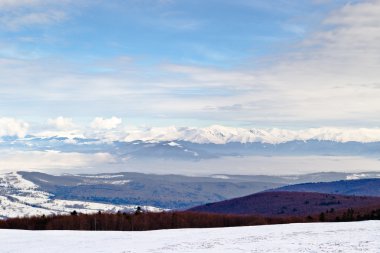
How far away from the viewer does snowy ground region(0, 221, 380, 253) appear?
56.9 m

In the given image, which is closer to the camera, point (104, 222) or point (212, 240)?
point (212, 240)

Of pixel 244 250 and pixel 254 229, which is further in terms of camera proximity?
pixel 254 229

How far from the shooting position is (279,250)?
2154 inches

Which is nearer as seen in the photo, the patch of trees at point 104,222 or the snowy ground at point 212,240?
the snowy ground at point 212,240

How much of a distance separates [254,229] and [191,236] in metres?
12.2

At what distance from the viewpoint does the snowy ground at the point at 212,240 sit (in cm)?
5691

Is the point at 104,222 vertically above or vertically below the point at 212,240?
above

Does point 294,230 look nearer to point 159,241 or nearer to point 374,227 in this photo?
point 374,227

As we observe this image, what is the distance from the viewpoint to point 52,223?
90562mm

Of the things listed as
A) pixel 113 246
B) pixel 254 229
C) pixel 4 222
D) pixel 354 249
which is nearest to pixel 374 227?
pixel 254 229

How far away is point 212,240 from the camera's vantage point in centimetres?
6438

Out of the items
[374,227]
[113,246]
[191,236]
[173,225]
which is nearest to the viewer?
[113,246]

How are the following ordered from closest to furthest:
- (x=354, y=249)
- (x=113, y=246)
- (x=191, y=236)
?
(x=354, y=249) < (x=113, y=246) < (x=191, y=236)

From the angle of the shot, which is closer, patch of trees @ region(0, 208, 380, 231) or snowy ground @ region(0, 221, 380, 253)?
snowy ground @ region(0, 221, 380, 253)
